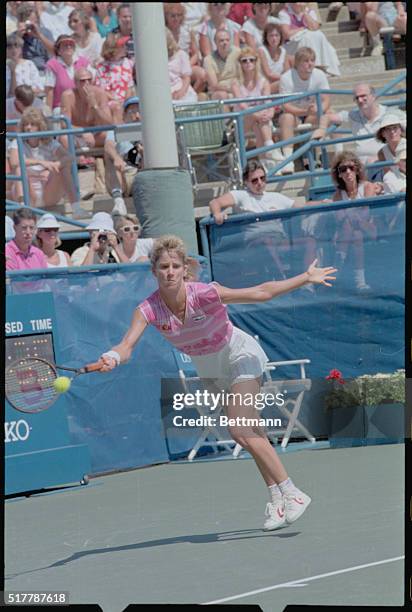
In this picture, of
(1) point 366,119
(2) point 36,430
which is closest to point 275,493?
(2) point 36,430

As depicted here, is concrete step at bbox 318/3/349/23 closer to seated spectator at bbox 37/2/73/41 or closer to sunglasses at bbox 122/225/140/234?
seated spectator at bbox 37/2/73/41

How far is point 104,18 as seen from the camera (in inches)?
636

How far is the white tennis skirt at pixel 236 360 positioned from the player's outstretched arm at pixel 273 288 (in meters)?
0.36

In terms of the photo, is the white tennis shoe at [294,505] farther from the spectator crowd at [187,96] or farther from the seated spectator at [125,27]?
the seated spectator at [125,27]

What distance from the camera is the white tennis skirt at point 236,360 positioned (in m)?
7.22

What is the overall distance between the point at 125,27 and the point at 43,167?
2763mm

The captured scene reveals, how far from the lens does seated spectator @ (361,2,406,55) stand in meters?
15.9

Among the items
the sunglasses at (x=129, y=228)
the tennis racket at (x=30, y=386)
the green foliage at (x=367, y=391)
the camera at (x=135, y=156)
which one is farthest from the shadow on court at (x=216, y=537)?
the camera at (x=135, y=156)

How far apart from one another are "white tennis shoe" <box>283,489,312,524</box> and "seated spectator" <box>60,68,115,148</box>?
754 centimetres

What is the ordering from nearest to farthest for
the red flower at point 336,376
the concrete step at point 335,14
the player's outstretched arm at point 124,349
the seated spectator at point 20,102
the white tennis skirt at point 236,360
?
the player's outstretched arm at point 124,349
the white tennis skirt at point 236,360
the red flower at point 336,376
the seated spectator at point 20,102
the concrete step at point 335,14

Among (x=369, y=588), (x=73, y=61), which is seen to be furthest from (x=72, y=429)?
(x=73, y=61)

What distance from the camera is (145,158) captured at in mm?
11586

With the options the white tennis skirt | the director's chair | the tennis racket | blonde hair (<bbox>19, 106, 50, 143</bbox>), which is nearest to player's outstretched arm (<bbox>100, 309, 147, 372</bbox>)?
the white tennis skirt

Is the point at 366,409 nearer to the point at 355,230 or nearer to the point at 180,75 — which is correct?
the point at 355,230
